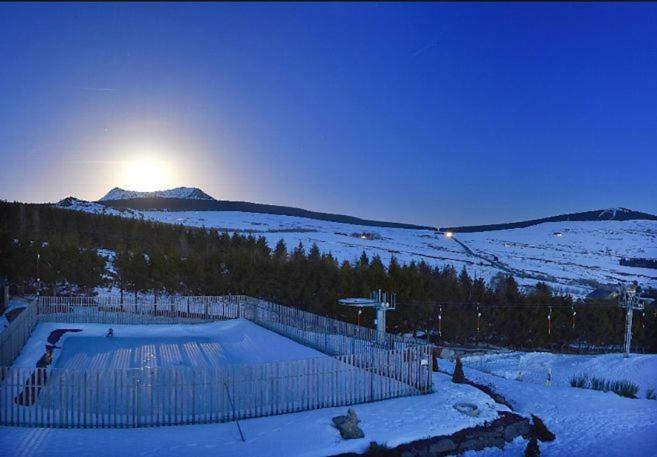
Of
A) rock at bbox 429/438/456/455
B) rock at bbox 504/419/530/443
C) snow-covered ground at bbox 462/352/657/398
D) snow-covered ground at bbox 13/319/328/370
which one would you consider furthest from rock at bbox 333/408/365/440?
snow-covered ground at bbox 462/352/657/398

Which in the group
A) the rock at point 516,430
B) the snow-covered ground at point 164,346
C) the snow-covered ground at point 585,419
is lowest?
the snow-covered ground at point 164,346

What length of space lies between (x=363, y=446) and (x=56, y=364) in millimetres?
13610

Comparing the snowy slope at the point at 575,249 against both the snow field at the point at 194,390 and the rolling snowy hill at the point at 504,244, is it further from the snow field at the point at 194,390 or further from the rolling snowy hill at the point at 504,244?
the snow field at the point at 194,390

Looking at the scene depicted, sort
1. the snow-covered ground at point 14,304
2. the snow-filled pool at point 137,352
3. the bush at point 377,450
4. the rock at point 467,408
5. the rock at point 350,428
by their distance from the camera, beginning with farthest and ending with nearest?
the snow-covered ground at point 14,304 → the snow-filled pool at point 137,352 → the rock at point 467,408 → the rock at point 350,428 → the bush at point 377,450

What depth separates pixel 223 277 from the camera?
40688mm

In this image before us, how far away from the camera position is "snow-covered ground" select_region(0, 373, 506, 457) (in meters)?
9.70

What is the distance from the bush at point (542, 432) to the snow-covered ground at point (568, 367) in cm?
787

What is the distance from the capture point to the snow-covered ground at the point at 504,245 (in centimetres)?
7288

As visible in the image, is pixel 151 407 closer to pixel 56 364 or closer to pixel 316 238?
pixel 56 364

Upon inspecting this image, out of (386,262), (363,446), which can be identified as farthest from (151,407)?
(386,262)

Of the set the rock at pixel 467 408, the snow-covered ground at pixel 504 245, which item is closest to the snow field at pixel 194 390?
the rock at pixel 467 408

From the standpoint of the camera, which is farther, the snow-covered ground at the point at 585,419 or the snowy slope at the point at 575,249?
the snowy slope at the point at 575,249

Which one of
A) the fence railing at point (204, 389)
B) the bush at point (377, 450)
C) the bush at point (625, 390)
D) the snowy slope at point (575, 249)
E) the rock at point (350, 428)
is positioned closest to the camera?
the bush at point (377, 450)

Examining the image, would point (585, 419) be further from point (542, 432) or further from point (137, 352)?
point (137, 352)
